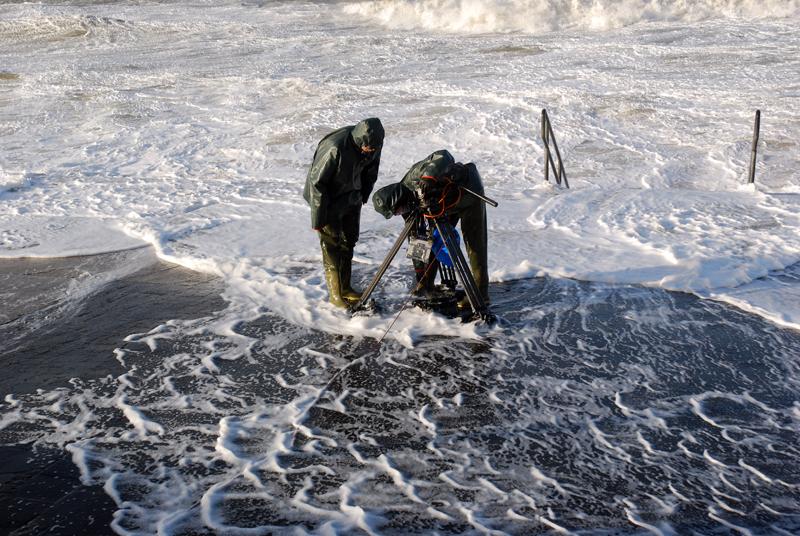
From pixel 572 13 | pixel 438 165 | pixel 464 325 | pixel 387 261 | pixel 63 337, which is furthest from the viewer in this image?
pixel 572 13

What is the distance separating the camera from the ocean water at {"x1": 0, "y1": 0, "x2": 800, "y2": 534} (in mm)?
4504

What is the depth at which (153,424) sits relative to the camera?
527 centimetres

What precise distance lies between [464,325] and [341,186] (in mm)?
1406

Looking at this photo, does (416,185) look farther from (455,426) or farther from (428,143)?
(428,143)

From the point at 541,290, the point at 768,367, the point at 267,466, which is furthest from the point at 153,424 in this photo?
the point at 768,367

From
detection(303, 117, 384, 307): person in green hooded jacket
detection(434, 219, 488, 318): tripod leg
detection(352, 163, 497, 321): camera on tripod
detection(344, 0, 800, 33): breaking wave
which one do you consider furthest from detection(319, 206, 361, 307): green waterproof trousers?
detection(344, 0, 800, 33): breaking wave

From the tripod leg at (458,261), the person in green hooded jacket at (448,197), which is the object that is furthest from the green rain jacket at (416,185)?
the tripod leg at (458,261)

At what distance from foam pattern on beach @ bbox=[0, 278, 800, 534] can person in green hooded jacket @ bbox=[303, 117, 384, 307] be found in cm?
67

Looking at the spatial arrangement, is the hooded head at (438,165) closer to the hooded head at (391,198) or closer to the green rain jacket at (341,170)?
the hooded head at (391,198)

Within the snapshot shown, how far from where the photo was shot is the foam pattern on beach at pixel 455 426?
4320 mm

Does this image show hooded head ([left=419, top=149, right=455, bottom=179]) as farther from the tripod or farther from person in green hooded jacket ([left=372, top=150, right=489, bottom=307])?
the tripod

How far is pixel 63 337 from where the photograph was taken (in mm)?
6621

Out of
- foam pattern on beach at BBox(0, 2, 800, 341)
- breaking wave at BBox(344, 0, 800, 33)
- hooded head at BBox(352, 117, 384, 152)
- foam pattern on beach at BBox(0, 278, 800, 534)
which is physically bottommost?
foam pattern on beach at BBox(0, 278, 800, 534)

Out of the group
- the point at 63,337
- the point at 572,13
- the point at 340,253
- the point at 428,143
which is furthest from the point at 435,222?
the point at 572,13
